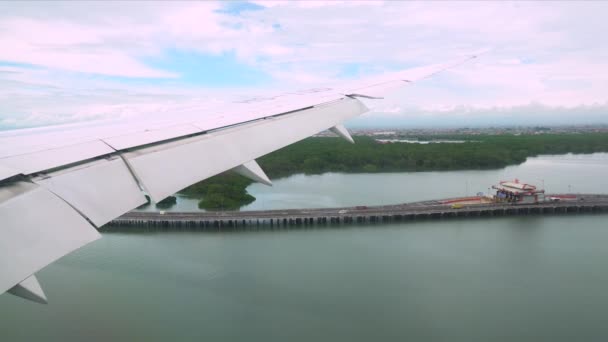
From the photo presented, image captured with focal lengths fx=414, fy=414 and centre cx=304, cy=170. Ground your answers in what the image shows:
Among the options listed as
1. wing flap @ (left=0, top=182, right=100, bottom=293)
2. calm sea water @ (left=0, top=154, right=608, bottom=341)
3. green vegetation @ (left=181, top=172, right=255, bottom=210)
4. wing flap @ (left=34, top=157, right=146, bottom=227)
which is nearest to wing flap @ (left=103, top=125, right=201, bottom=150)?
wing flap @ (left=34, top=157, right=146, bottom=227)

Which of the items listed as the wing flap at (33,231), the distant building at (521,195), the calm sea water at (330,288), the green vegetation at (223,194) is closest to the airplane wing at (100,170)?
the wing flap at (33,231)

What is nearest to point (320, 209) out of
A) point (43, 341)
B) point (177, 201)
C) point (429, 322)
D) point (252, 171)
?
point (177, 201)

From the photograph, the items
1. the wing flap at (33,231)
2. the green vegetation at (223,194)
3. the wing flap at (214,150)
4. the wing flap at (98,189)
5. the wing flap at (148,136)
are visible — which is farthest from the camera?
the green vegetation at (223,194)

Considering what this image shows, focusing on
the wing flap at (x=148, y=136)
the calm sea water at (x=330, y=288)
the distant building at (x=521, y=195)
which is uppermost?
the wing flap at (x=148, y=136)

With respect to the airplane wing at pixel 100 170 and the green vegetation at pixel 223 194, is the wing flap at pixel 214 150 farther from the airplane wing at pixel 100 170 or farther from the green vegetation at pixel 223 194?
the green vegetation at pixel 223 194

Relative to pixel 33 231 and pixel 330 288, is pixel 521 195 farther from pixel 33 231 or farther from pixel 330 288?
pixel 33 231

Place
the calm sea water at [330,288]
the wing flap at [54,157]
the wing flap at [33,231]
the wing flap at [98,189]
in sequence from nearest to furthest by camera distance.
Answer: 1. the wing flap at [33,231]
2. the wing flap at [98,189]
3. the wing flap at [54,157]
4. the calm sea water at [330,288]

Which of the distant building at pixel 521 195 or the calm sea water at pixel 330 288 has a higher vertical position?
the distant building at pixel 521 195

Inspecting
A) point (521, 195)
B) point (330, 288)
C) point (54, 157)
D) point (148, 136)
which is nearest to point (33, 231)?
point (54, 157)
